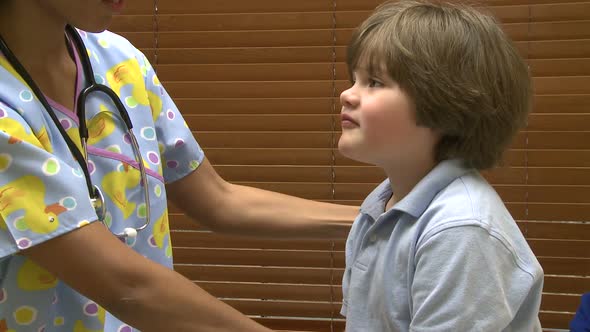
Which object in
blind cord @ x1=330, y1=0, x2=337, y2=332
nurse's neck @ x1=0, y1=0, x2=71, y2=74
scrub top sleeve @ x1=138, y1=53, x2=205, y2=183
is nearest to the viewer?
nurse's neck @ x1=0, y1=0, x2=71, y2=74

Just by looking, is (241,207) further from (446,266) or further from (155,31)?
(155,31)

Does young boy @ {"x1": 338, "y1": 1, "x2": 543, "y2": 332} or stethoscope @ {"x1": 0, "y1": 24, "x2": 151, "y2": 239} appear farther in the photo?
stethoscope @ {"x1": 0, "y1": 24, "x2": 151, "y2": 239}

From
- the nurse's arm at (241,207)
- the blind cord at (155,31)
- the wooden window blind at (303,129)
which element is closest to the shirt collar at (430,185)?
the nurse's arm at (241,207)

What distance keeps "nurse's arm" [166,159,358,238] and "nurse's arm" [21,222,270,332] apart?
16.6 inches

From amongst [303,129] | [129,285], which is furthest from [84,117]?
[303,129]

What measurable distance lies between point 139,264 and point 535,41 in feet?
4.34

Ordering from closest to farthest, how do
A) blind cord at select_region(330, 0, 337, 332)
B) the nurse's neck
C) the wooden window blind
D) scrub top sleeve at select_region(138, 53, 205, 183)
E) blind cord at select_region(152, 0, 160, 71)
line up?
the nurse's neck < scrub top sleeve at select_region(138, 53, 205, 183) < the wooden window blind < blind cord at select_region(330, 0, 337, 332) < blind cord at select_region(152, 0, 160, 71)

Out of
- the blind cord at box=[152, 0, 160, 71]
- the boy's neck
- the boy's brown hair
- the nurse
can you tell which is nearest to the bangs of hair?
the boy's brown hair

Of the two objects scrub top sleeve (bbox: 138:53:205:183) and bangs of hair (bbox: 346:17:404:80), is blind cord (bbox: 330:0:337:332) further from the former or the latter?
bangs of hair (bbox: 346:17:404:80)

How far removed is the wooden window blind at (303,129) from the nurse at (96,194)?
57 centimetres

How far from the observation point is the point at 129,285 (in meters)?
1.04

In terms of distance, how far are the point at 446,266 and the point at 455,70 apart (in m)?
0.27

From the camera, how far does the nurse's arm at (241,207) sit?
1468 mm

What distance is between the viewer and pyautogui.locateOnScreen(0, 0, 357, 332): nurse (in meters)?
1.02
